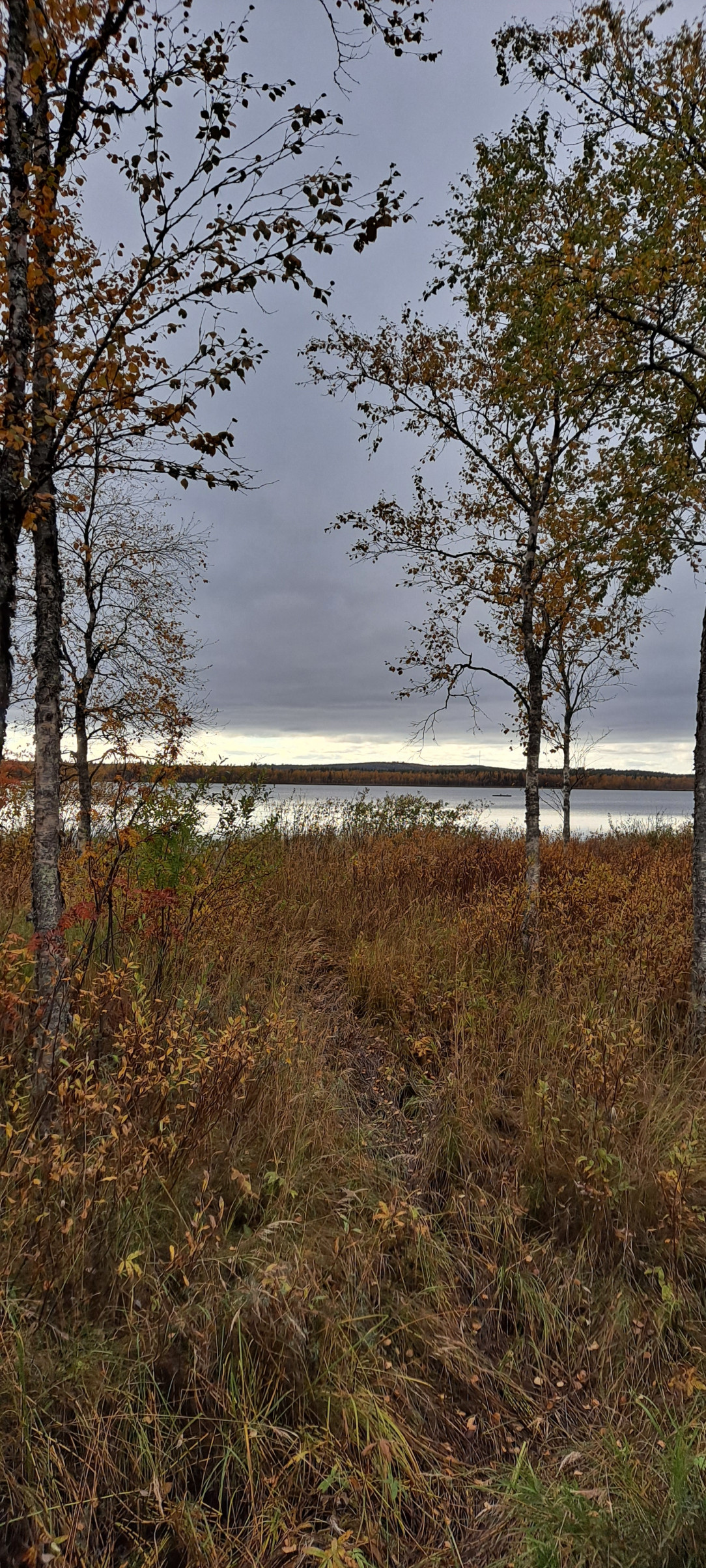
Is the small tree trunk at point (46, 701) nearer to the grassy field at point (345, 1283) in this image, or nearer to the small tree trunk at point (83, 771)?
the grassy field at point (345, 1283)

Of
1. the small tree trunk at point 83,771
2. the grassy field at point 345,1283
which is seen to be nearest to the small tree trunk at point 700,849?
the grassy field at point 345,1283

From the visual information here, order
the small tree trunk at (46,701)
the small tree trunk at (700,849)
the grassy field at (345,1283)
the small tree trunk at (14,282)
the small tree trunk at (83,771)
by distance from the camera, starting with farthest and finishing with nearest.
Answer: the small tree trunk at (83,771), the small tree trunk at (700,849), the small tree trunk at (46,701), the small tree trunk at (14,282), the grassy field at (345,1283)

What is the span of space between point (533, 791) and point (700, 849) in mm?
2389

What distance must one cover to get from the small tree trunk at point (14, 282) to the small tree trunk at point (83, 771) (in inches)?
314

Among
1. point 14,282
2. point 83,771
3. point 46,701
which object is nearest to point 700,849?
point 46,701

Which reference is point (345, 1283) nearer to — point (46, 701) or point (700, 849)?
point (46, 701)

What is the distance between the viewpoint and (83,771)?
11.4 m

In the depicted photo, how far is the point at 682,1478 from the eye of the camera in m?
1.97

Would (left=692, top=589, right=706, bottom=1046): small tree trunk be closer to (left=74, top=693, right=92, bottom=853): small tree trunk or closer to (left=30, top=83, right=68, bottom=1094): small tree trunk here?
(left=30, top=83, right=68, bottom=1094): small tree trunk

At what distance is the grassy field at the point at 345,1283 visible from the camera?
204cm

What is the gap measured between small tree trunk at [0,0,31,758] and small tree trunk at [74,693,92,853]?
7.98m

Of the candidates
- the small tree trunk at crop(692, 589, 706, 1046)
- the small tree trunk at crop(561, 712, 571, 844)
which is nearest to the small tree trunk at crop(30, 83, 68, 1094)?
the small tree trunk at crop(692, 589, 706, 1046)

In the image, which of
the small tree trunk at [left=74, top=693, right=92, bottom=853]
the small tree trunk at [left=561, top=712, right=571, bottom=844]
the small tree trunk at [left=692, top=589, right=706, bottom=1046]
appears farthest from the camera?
the small tree trunk at [left=561, top=712, right=571, bottom=844]

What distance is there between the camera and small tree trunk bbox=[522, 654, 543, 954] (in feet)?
23.5
